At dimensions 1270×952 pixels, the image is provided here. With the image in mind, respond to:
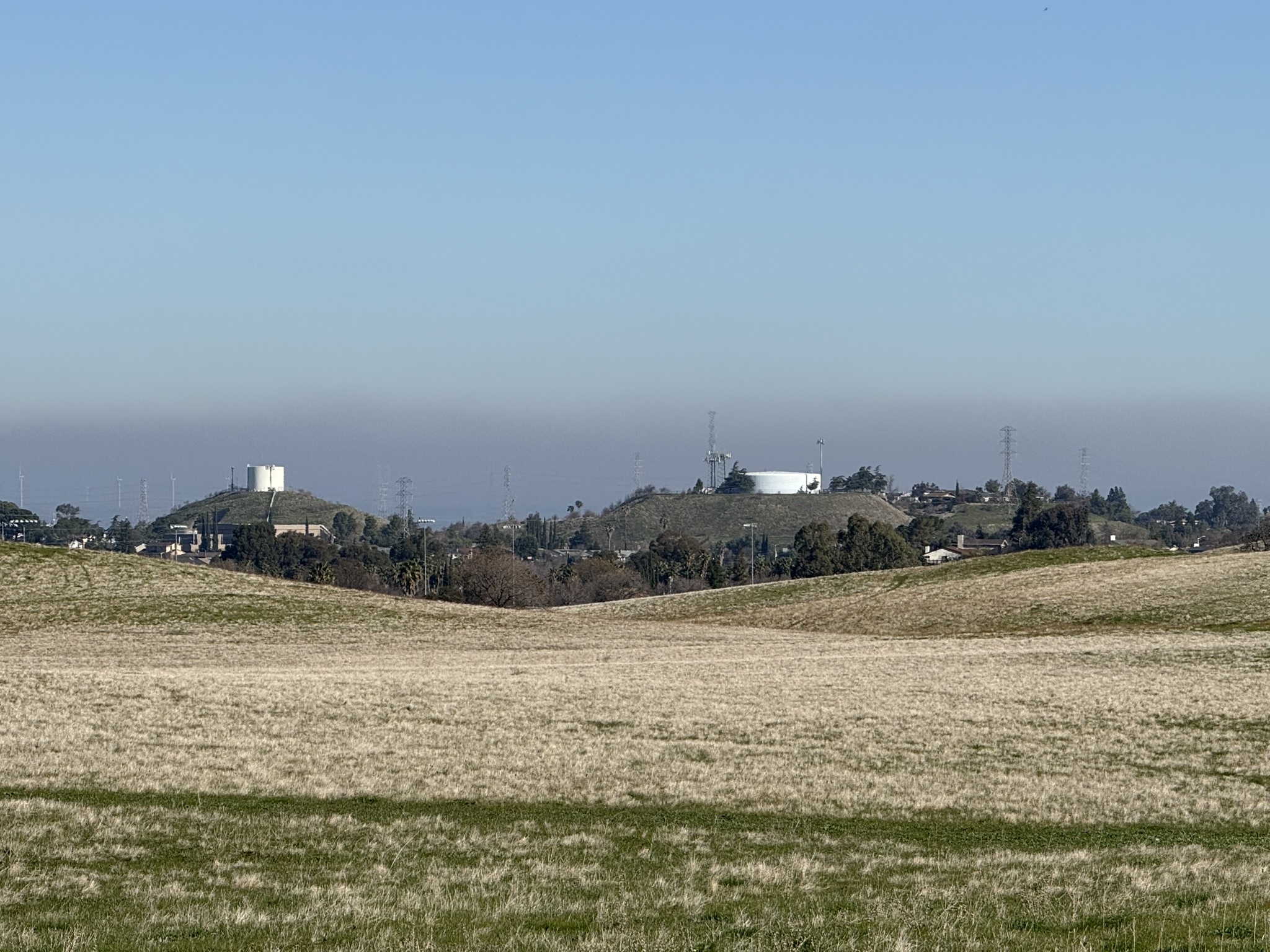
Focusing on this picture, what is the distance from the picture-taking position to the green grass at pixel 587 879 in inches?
464

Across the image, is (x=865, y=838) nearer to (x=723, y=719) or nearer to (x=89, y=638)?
(x=723, y=719)

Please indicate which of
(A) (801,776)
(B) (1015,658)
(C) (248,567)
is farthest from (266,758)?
(C) (248,567)

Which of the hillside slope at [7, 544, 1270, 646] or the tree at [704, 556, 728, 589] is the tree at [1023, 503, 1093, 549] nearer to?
the tree at [704, 556, 728, 589]

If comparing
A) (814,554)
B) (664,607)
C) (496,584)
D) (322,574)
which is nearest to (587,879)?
(664,607)

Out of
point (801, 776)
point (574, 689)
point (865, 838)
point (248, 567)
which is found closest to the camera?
point (865, 838)

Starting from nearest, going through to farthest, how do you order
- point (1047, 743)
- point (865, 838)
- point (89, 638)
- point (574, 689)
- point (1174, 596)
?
point (865, 838) → point (1047, 743) → point (574, 689) → point (89, 638) → point (1174, 596)

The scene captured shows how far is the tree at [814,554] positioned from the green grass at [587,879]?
456ft

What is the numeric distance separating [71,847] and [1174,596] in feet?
230

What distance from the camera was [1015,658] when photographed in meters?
52.8

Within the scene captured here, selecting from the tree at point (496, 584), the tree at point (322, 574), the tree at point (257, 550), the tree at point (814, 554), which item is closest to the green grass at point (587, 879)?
the tree at point (496, 584)

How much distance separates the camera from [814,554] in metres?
160

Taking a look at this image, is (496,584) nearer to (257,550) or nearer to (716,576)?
(716,576)

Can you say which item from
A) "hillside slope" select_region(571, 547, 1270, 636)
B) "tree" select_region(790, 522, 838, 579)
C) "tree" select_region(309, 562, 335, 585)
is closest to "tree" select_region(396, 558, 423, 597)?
"tree" select_region(309, 562, 335, 585)

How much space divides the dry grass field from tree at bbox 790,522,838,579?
102 metres
